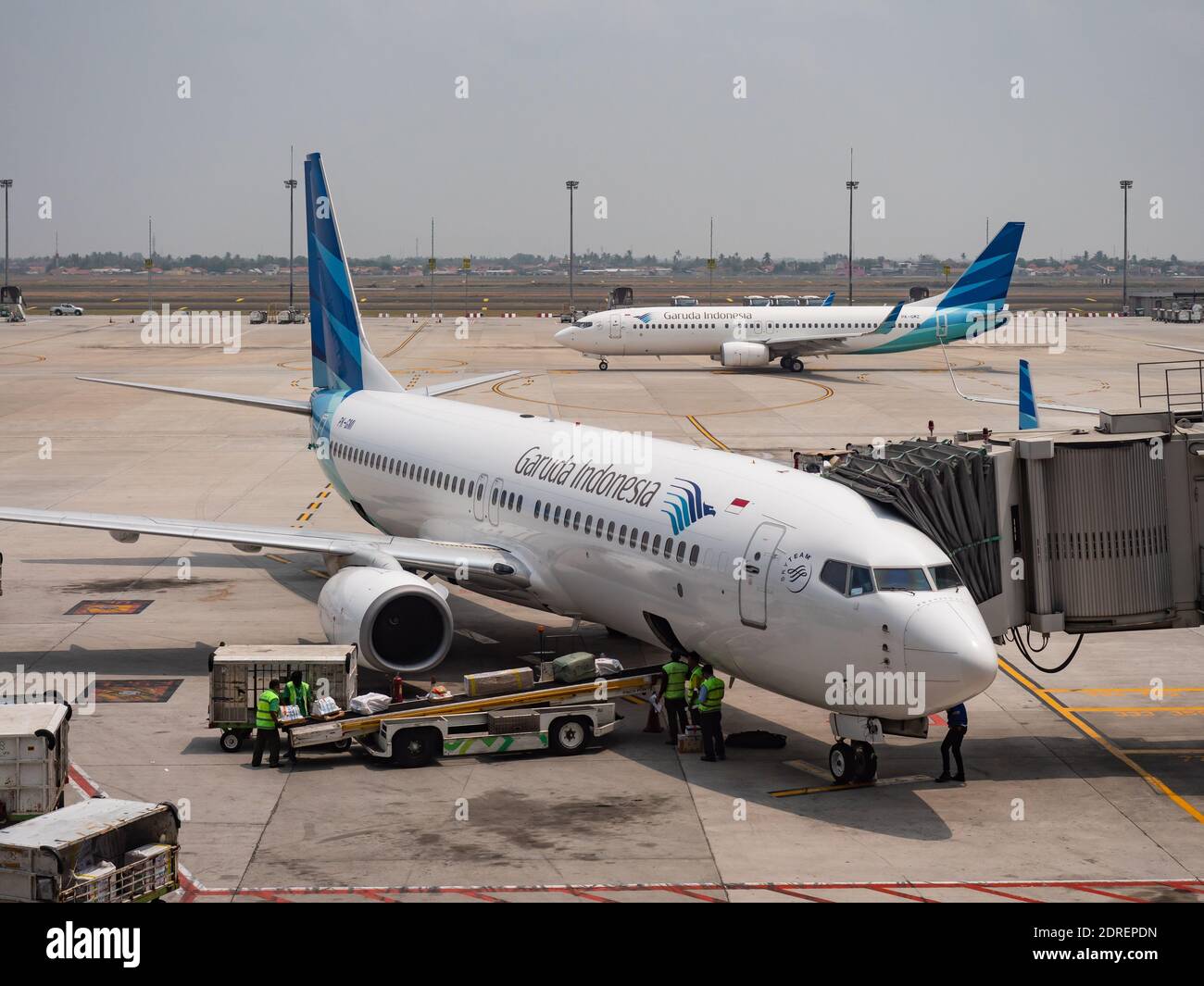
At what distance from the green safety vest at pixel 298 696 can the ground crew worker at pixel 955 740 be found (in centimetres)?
980

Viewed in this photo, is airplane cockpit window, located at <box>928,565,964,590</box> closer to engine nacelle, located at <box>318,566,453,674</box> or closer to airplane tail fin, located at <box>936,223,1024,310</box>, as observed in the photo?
engine nacelle, located at <box>318,566,453,674</box>

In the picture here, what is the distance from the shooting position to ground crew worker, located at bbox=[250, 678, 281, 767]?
864 inches

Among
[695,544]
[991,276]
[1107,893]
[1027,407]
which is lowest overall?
[1107,893]

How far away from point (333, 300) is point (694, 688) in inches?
763

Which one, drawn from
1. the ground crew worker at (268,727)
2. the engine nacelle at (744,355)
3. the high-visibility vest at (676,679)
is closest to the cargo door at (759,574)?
the high-visibility vest at (676,679)

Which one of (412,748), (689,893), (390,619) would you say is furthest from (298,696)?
(689,893)

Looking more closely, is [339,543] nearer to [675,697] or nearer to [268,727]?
[268,727]

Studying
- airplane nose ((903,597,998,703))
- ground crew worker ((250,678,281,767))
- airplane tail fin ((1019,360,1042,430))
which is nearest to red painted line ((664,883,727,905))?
airplane nose ((903,597,998,703))

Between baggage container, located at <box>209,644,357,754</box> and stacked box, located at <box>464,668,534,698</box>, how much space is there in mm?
2152

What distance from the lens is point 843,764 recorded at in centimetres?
2114

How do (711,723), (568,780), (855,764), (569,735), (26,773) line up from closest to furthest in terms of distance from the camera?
(26,773) < (855,764) < (568,780) < (711,723) < (569,735)

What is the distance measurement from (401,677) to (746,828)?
9067 mm
